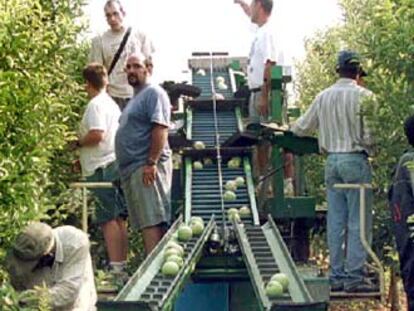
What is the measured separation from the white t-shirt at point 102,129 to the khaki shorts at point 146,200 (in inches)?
17.1

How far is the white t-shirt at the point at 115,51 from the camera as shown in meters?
12.0

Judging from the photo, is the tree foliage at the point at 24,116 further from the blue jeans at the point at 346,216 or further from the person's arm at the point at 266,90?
the person's arm at the point at 266,90

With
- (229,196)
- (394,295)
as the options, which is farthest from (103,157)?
(394,295)

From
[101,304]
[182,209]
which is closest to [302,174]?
[182,209]

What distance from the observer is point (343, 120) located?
33.2 feet

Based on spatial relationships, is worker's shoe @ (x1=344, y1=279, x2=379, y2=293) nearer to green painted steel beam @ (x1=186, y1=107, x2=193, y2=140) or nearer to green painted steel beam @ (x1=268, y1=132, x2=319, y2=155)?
green painted steel beam @ (x1=268, y1=132, x2=319, y2=155)

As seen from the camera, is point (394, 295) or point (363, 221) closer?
point (363, 221)

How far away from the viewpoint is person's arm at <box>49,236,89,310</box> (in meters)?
7.65

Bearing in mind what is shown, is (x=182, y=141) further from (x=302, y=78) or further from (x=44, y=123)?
(x=302, y=78)

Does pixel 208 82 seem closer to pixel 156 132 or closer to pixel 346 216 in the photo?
pixel 156 132

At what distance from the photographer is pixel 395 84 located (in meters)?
9.75

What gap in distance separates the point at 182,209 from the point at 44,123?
379 cm

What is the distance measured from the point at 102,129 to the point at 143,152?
459 mm

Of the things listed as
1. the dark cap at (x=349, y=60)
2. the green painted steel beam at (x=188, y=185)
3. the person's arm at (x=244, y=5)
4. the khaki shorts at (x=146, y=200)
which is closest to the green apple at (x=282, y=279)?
the green painted steel beam at (x=188, y=185)
